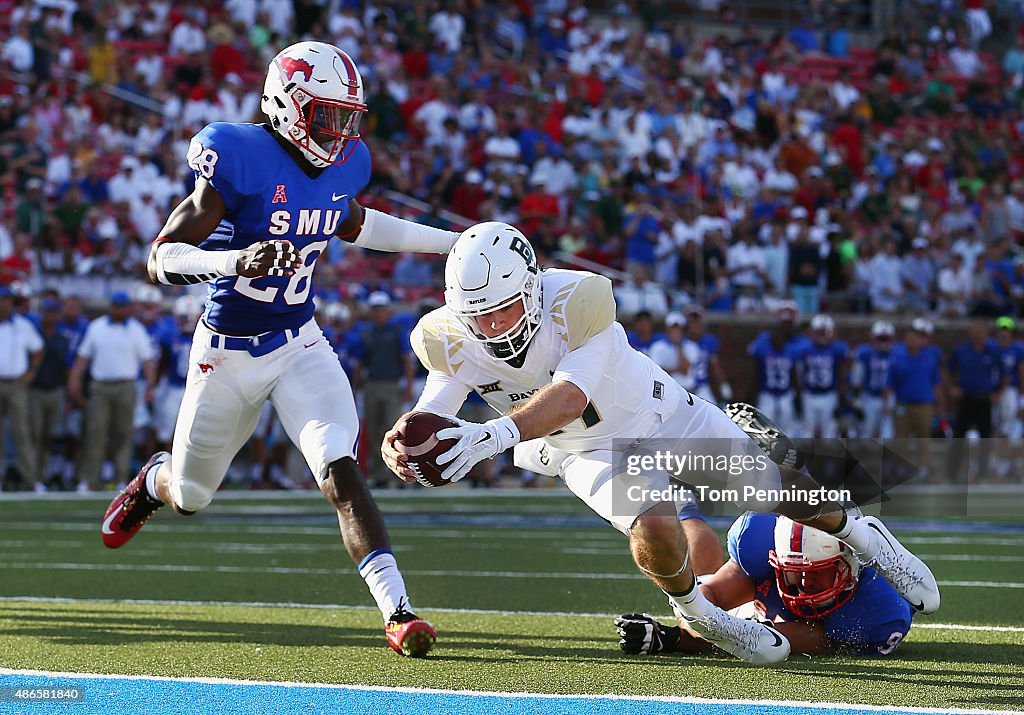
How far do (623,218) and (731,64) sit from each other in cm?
572

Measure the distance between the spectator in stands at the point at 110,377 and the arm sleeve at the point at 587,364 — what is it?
8488 mm

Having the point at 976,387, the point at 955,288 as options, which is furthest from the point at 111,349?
the point at 955,288

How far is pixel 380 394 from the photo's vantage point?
44.6ft

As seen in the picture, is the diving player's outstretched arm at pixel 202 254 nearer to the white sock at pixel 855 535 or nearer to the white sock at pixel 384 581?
the white sock at pixel 384 581

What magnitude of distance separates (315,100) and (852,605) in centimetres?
258

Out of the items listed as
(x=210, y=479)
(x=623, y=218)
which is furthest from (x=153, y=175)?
(x=210, y=479)

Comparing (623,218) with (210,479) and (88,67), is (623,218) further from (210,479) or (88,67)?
(210,479)

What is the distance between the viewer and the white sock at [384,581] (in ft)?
15.8

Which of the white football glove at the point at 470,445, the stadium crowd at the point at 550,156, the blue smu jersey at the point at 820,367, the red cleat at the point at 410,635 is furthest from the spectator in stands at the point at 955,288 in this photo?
the white football glove at the point at 470,445

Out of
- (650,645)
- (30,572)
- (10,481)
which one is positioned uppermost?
(650,645)

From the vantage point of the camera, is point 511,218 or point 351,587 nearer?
point 351,587

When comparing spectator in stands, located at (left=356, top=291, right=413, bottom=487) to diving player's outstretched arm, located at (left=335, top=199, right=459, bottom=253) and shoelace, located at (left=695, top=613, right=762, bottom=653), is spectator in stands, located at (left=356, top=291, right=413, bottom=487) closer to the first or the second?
diving player's outstretched arm, located at (left=335, top=199, right=459, bottom=253)

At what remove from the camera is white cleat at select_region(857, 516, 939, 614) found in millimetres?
4992

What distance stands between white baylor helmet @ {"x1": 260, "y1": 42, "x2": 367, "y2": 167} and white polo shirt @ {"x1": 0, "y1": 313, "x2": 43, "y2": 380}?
760 cm
